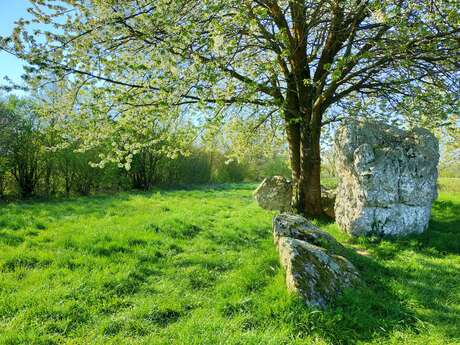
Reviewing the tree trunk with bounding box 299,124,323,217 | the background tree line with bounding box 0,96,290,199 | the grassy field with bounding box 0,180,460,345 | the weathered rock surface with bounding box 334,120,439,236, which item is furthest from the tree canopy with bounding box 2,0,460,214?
the background tree line with bounding box 0,96,290,199

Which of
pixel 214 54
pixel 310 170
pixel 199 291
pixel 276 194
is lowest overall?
pixel 199 291

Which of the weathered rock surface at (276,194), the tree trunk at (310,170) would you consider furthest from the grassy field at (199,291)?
the weathered rock surface at (276,194)

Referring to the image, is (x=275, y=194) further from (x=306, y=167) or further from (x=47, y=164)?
(x=47, y=164)

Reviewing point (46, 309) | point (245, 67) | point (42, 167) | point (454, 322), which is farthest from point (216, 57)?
point (42, 167)

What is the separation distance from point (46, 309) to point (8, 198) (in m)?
15.9

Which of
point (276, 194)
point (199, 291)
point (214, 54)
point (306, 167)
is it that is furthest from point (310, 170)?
point (199, 291)

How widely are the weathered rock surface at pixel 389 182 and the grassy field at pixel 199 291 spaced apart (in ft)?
1.61

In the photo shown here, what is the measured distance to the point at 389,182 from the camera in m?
8.24

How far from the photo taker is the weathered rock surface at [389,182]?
8.22 m

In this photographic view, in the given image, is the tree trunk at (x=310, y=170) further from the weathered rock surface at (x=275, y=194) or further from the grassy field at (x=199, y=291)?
the grassy field at (x=199, y=291)

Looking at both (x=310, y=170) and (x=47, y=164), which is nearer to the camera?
(x=310, y=170)

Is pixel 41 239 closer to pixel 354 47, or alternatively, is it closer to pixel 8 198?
pixel 354 47

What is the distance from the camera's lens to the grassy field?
4.22 meters

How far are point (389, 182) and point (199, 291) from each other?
17.9 ft
